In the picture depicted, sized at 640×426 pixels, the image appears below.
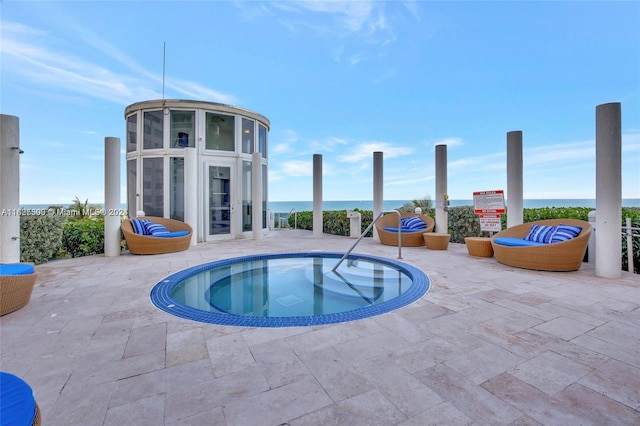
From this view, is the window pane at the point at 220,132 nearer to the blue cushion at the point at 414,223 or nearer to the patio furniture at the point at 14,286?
the blue cushion at the point at 414,223

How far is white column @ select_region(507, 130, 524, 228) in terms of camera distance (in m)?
5.84

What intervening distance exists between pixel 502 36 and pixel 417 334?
8862 mm

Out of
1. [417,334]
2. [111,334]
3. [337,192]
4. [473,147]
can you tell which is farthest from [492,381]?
[337,192]

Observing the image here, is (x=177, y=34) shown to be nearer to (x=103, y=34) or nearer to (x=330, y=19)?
(x=103, y=34)

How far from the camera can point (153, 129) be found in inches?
305

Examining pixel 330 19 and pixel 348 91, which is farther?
pixel 348 91

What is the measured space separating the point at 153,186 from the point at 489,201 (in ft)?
27.2

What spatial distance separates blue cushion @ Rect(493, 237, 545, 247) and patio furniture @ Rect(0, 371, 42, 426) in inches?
224

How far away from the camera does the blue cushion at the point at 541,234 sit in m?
4.68

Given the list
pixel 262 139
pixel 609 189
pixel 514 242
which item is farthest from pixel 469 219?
pixel 262 139

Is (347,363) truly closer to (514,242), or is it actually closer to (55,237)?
(514,242)

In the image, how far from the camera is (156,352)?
6.77ft

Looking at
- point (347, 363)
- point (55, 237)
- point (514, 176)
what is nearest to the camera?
point (347, 363)

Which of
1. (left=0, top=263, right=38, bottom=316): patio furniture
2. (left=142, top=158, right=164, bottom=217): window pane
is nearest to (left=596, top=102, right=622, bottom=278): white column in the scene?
(left=0, top=263, right=38, bottom=316): patio furniture
